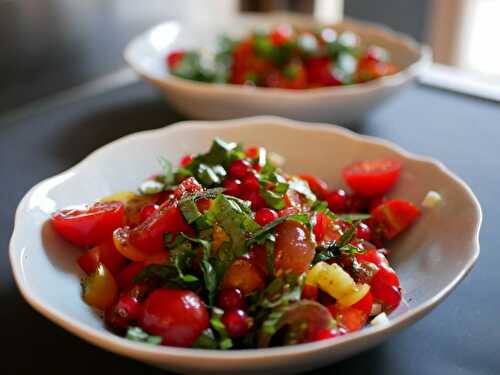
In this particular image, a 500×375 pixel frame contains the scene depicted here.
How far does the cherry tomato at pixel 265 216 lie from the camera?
890 millimetres

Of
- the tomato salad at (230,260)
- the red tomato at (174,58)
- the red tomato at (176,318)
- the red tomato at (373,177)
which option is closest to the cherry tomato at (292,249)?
the tomato salad at (230,260)

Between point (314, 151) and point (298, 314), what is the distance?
50 cm

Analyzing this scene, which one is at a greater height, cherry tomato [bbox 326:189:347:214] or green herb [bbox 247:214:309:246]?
green herb [bbox 247:214:309:246]

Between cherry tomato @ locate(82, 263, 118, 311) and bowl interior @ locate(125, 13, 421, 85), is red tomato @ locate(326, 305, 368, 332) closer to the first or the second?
cherry tomato @ locate(82, 263, 118, 311)

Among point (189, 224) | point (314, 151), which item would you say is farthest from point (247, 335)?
point (314, 151)

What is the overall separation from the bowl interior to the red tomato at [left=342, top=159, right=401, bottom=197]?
0.64 metres

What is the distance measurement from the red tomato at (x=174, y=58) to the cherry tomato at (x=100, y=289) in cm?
91

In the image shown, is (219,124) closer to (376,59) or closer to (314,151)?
(314,151)

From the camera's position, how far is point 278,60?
1712mm

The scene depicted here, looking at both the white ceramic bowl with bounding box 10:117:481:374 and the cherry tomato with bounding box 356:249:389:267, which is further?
the cherry tomato with bounding box 356:249:389:267

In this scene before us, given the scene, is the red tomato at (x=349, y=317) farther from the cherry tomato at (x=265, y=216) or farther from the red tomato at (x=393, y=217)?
the red tomato at (x=393, y=217)

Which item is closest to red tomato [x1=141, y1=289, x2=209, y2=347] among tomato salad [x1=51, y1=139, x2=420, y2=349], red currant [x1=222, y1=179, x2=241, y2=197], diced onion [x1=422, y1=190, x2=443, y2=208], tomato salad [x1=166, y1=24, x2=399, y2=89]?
tomato salad [x1=51, y1=139, x2=420, y2=349]

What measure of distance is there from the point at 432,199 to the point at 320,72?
26.4 inches

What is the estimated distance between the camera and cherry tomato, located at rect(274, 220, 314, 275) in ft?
2.75
